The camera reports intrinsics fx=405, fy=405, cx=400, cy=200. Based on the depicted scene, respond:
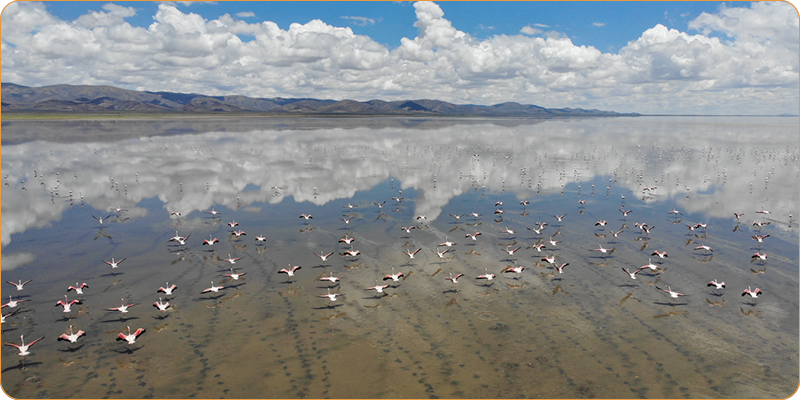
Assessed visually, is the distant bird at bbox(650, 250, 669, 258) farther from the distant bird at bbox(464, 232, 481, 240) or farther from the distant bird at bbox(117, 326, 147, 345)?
the distant bird at bbox(117, 326, 147, 345)

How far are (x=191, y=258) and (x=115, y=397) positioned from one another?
15311mm

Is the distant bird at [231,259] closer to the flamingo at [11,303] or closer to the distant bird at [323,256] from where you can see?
the distant bird at [323,256]

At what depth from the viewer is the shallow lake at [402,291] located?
18.8 m

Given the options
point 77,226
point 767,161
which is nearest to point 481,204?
point 77,226

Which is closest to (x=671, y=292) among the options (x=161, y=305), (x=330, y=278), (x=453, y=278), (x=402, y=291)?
(x=453, y=278)

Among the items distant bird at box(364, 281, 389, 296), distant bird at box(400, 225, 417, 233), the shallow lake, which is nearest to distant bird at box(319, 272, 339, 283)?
the shallow lake

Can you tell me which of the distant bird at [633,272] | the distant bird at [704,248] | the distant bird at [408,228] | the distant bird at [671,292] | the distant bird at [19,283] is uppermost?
the distant bird at [408,228]

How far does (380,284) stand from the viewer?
90.3 feet

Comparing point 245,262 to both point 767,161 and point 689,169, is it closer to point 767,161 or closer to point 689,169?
point 689,169

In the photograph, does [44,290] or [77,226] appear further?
[77,226]

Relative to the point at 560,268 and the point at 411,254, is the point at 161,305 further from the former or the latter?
the point at 560,268

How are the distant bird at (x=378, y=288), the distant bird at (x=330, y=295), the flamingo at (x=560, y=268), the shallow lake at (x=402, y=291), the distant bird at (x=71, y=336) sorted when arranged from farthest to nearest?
the flamingo at (x=560, y=268), the distant bird at (x=378, y=288), the distant bird at (x=330, y=295), the distant bird at (x=71, y=336), the shallow lake at (x=402, y=291)

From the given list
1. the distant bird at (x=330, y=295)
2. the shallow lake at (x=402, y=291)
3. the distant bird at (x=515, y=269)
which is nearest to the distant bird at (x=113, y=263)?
the shallow lake at (x=402, y=291)

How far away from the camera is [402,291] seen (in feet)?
87.6
